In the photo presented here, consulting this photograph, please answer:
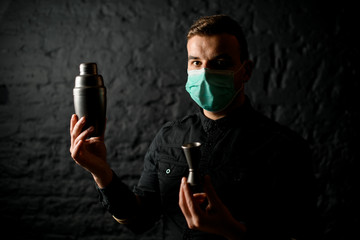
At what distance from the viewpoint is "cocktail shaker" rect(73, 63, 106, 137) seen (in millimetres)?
985

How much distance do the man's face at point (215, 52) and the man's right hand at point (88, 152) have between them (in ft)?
1.54

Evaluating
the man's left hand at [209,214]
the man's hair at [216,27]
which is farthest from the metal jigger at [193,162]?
the man's hair at [216,27]

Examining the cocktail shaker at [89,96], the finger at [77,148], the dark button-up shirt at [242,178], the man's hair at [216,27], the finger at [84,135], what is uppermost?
the man's hair at [216,27]

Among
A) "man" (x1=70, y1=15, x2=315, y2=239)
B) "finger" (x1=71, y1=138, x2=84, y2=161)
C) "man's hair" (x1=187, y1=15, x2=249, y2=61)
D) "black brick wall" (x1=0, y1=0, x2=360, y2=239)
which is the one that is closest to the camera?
"finger" (x1=71, y1=138, x2=84, y2=161)

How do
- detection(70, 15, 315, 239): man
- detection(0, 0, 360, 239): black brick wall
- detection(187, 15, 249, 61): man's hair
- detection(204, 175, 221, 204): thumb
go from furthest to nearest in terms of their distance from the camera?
detection(0, 0, 360, 239): black brick wall
detection(187, 15, 249, 61): man's hair
detection(70, 15, 315, 239): man
detection(204, 175, 221, 204): thumb

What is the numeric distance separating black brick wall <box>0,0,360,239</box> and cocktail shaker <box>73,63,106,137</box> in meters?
0.97

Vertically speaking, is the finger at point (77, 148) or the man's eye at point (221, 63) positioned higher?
the man's eye at point (221, 63)

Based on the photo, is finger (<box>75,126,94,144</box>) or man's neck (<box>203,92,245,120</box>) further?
man's neck (<box>203,92,245,120</box>)

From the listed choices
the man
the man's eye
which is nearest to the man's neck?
the man

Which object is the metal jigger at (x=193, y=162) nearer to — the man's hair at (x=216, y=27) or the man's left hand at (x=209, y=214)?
the man's left hand at (x=209, y=214)

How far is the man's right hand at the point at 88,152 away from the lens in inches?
39.0

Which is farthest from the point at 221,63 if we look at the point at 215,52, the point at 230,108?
the point at 230,108

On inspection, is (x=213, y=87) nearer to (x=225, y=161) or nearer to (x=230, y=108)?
(x=230, y=108)

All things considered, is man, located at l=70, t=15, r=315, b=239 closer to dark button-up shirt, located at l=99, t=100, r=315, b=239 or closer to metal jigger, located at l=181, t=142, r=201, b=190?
dark button-up shirt, located at l=99, t=100, r=315, b=239
